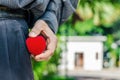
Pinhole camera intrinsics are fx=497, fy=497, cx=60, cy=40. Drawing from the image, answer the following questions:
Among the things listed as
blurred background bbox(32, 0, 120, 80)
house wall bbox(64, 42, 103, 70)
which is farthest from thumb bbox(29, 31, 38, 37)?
house wall bbox(64, 42, 103, 70)

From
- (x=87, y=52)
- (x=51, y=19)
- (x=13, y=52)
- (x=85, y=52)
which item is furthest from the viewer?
(x=85, y=52)

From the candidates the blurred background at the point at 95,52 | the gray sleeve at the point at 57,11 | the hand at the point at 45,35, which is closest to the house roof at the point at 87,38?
the blurred background at the point at 95,52

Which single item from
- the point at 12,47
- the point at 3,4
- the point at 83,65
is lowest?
the point at 83,65

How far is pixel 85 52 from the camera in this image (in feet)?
54.7

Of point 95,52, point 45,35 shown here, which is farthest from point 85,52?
point 45,35

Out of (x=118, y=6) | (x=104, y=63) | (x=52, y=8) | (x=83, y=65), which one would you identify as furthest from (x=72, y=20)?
(x=83, y=65)

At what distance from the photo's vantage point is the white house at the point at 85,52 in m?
16.2

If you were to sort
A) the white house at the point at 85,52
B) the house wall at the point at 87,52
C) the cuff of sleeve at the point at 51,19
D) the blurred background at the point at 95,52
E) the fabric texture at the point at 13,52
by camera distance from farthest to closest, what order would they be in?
the house wall at the point at 87,52 → the white house at the point at 85,52 → the blurred background at the point at 95,52 → the cuff of sleeve at the point at 51,19 → the fabric texture at the point at 13,52

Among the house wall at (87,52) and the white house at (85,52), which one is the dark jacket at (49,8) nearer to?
the white house at (85,52)

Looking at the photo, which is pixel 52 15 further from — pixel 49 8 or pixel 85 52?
pixel 85 52

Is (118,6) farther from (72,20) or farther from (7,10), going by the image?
(7,10)

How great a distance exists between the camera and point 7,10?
49.3 inches

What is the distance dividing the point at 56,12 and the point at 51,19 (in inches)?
2.4

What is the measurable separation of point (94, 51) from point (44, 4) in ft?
50.7
